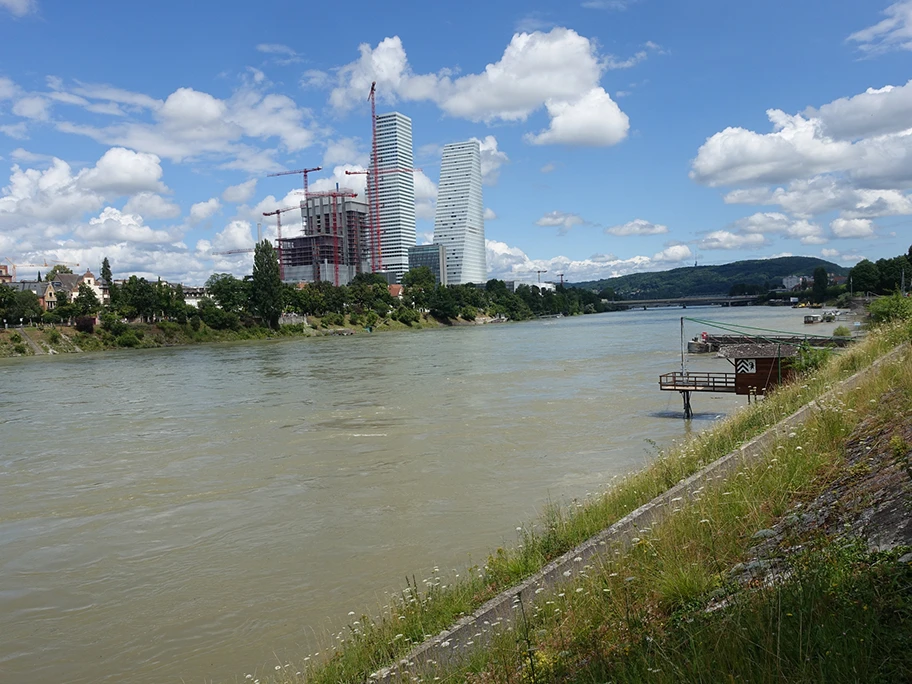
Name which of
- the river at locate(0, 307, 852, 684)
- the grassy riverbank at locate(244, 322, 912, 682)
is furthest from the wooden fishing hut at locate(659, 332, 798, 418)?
the grassy riverbank at locate(244, 322, 912, 682)

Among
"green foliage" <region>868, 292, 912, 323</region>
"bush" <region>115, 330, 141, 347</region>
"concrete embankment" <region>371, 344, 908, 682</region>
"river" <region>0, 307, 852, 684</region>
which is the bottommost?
"river" <region>0, 307, 852, 684</region>

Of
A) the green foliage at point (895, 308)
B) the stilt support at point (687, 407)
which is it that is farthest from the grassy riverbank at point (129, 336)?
the green foliage at point (895, 308)

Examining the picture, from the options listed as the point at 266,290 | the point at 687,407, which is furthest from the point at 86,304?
the point at 687,407

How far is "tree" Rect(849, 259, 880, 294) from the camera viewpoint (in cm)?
16612

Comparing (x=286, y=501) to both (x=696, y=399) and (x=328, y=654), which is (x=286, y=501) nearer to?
(x=328, y=654)

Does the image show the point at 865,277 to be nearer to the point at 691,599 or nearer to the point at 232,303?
the point at 232,303

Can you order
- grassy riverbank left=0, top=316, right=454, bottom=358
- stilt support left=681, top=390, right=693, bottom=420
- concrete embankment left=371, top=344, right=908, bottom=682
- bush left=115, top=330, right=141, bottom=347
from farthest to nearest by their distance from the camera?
bush left=115, top=330, right=141, bottom=347 → grassy riverbank left=0, top=316, right=454, bottom=358 → stilt support left=681, top=390, right=693, bottom=420 → concrete embankment left=371, top=344, right=908, bottom=682

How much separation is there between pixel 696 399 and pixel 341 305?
119311 millimetres

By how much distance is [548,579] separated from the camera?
7.65 meters

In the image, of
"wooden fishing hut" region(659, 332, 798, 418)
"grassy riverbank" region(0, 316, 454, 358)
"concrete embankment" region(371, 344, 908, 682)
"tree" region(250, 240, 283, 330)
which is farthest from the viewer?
"tree" region(250, 240, 283, 330)

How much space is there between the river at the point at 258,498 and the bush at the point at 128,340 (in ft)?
204

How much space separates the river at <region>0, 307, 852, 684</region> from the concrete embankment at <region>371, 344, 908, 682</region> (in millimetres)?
4249

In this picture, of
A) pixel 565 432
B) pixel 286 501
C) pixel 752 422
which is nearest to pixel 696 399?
pixel 565 432

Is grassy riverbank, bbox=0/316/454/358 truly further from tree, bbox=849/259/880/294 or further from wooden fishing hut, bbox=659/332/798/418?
tree, bbox=849/259/880/294
